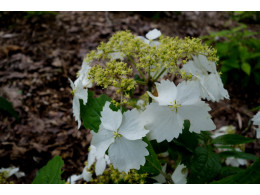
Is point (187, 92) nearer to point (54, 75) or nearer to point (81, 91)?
point (81, 91)

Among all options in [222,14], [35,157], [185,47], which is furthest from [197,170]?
[222,14]

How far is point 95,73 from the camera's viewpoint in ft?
3.96

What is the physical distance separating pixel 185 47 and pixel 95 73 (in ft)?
1.52

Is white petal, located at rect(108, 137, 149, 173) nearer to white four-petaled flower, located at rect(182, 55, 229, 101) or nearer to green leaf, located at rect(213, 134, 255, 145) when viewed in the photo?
white four-petaled flower, located at rect(182, 55, 229, 101)

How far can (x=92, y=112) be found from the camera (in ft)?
4.18

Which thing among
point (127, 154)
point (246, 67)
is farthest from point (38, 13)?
point (127, 154)

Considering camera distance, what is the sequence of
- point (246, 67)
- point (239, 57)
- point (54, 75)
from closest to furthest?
point (246, 67), point (239, 57), point (54, 75)

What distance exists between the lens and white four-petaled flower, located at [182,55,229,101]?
47.5 inches

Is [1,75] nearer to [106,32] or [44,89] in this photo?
[44,89]

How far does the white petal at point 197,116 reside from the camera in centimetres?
109

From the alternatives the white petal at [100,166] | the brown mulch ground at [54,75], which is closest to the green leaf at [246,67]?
the brown mulch ground at [54,75]

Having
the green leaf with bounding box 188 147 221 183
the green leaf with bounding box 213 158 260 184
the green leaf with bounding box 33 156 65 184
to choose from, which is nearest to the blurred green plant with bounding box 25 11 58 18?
the green leaf with bounding box 33 156 65 184

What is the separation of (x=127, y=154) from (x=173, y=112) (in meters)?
0.28

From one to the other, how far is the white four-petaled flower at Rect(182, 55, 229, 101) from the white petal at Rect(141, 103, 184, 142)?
219mm
